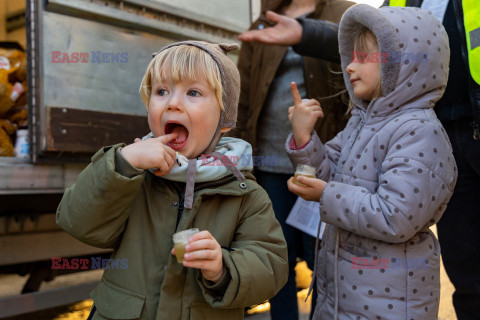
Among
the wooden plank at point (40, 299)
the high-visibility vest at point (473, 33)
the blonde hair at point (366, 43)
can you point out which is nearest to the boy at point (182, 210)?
the blonde hair at point (366, 43)

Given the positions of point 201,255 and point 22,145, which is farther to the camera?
A: point 22,145

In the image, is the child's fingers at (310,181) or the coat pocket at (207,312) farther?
the child's fingers at (310,181)

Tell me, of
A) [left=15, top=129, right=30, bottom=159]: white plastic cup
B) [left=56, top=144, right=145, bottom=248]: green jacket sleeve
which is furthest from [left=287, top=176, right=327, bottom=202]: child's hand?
[left=15, top=129, right=30, bottom=159]: white plastic cup

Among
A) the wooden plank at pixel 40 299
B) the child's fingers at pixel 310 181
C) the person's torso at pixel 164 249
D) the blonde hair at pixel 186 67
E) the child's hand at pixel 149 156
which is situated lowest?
the wooden plank at pixel 40 299

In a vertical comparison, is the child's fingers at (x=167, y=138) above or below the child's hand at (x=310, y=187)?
above

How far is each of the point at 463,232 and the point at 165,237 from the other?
52.3 inches

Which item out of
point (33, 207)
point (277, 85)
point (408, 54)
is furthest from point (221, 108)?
point (33, 207)

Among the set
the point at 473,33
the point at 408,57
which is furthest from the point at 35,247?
the point at 473,33

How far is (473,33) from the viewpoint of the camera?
171 cm

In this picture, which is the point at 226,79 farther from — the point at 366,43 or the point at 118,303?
the point at 118,303

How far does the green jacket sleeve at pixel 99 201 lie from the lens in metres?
1.22

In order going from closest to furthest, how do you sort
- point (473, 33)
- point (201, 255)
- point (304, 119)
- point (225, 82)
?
point (201, 255), point (225, 82), point (473, 33), point (304, 119)

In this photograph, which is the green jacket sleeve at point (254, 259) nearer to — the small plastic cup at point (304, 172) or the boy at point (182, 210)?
the boy at point (182, 210)

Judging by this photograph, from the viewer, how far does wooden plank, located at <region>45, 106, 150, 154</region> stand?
2.24 m
